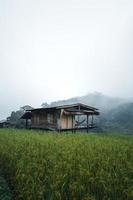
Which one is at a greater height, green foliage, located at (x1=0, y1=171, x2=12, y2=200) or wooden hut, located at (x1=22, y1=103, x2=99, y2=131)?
wooden hut, located at (x1=22, y1=103, x2=99, y2=131)

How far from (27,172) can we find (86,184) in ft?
8.29

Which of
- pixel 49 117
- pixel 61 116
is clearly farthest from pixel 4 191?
pixel 49 117

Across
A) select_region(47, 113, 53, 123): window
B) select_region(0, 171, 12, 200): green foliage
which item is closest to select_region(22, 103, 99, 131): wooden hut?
select_region(47, 113, 53, 123): window

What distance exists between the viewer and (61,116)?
116 feet

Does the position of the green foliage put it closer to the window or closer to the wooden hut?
the wooden hut

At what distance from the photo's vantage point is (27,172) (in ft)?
30.7

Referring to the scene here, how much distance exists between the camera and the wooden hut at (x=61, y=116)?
3470cm

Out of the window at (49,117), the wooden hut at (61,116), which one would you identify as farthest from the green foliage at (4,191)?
the window at (49,117)

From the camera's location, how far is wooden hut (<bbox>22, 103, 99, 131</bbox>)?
34700mm

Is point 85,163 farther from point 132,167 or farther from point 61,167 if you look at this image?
point 132,167

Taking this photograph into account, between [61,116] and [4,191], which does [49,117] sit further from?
[4,191]

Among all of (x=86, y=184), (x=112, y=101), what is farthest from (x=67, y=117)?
(x=112, y=101)

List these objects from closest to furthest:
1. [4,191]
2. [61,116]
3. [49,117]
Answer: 1. [4,191]
2. [61,116]
3. [49,117]

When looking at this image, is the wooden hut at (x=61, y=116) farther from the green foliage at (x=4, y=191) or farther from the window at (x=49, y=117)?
the green foliage at (x=4, y=191)
